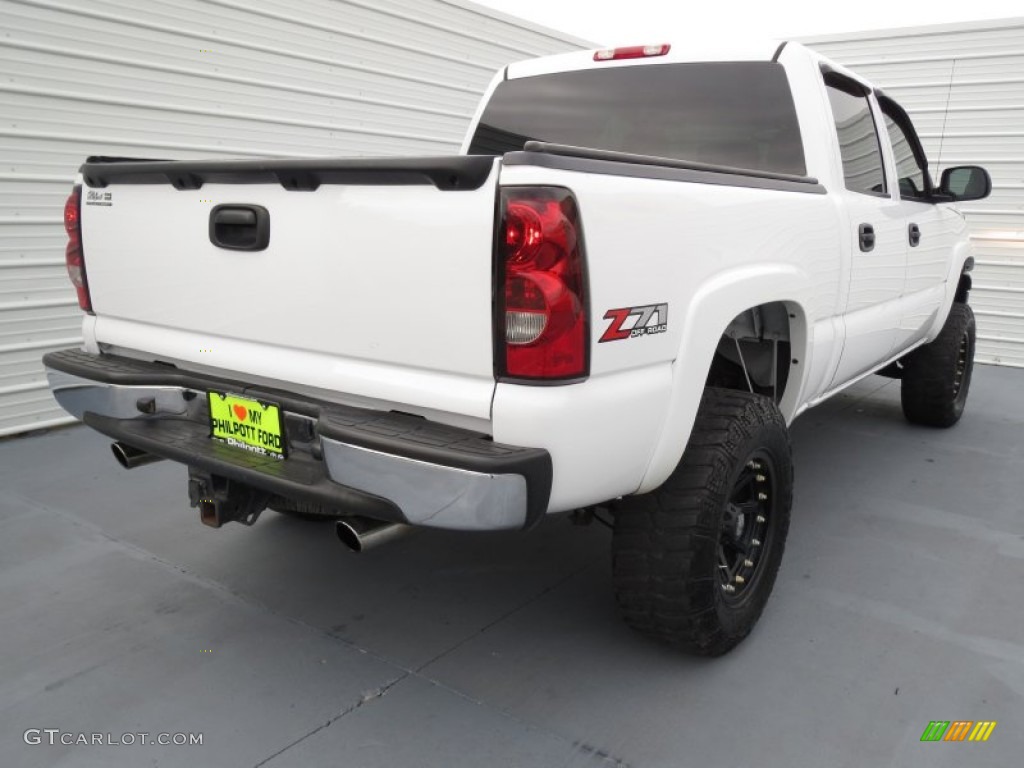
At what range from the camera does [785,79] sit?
296 cm

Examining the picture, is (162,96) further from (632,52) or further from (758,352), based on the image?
(758,352)

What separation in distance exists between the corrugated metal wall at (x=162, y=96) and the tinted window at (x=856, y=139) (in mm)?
3958

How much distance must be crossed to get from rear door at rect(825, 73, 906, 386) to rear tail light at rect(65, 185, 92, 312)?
8.86 feet

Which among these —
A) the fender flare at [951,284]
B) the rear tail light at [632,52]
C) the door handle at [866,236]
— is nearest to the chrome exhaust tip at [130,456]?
the rear tail light at [632,52]

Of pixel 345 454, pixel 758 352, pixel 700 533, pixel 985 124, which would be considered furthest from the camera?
pixel 985 124

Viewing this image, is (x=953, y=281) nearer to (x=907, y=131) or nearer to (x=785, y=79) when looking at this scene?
(x=907, y=131)

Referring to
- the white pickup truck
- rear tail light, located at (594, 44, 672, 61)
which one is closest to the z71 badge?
the white pickup truck

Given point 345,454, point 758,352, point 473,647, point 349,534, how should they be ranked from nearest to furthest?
point 345,454 → point 349,534 → point 473,647 → point 758,352

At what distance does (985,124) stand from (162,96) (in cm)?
721

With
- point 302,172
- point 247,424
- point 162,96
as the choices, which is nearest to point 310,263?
point 302,172

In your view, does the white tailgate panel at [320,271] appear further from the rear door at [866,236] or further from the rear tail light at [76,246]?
the rear door at [866,236]

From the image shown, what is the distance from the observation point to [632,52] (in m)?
3.23

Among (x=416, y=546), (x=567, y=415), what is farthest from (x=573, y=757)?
(x=416, y=546)

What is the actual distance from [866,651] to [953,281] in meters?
2.96
